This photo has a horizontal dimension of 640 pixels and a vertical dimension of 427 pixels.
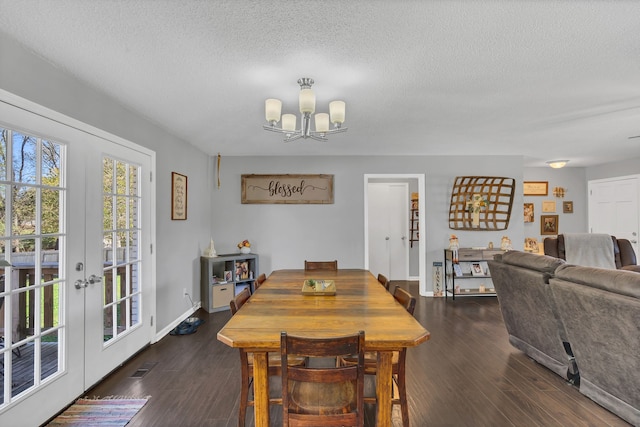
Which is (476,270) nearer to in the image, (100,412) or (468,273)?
(468,273)

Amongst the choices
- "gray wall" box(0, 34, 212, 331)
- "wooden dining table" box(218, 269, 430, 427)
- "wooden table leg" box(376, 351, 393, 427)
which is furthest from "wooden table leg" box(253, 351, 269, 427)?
"gray wall" box(0, 34, 212, 331)

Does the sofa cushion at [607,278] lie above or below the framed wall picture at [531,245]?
above

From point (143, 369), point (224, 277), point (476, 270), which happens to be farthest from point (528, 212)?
point (143, 369)

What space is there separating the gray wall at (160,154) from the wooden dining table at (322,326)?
1867 millimetres

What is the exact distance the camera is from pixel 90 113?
2.49 metres

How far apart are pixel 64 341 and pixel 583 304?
3.54 m

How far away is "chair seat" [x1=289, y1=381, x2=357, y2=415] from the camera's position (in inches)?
59.9

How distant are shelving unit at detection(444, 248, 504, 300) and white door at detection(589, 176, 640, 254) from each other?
2.93 m

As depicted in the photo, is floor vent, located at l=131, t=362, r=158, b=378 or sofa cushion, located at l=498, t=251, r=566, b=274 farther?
floor vent, located at l=131, t=362, r=158, b=378

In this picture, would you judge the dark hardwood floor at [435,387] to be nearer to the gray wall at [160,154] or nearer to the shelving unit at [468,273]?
the gray wall at [160,154]

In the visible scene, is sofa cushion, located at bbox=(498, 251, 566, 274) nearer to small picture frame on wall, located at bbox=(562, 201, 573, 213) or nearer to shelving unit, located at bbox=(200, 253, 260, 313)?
shelving unit, located at bbox=(200, 253, 260, 313)

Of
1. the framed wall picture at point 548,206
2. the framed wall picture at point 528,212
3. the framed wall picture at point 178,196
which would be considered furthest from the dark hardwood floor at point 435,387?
the framed wall picture at point 548,206

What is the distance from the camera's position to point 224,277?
474cm

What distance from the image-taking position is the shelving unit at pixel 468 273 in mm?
5023
